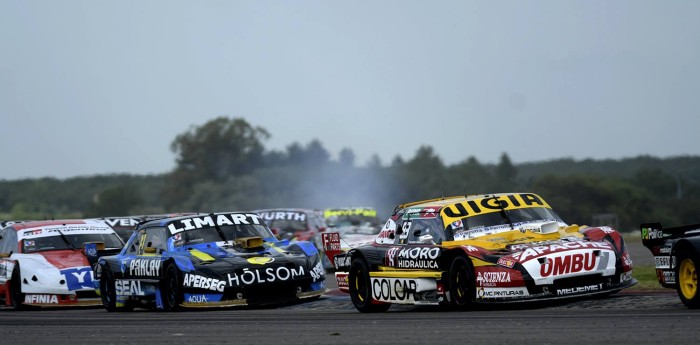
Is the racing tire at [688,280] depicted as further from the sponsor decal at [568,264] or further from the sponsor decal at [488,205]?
the sponsor decal at [488,205]

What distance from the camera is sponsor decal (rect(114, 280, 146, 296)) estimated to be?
17.0 metres

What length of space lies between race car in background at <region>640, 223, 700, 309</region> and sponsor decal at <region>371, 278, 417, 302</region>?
8.80ft

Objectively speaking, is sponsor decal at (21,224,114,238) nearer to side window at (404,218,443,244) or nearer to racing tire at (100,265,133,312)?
racing tire at (100,265,133,312)

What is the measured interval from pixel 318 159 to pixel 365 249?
37.0 m

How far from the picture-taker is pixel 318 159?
51688mm

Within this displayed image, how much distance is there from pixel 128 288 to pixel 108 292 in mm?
768

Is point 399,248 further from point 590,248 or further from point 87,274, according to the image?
point 87,274

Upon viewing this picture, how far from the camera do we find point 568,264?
40.9 ft

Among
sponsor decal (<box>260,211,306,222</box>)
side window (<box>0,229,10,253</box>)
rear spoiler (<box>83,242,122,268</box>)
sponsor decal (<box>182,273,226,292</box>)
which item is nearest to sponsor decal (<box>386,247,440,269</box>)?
sponsor decal (<box>182,273,226,292</box>)

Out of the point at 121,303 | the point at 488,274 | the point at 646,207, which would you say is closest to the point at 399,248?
the point at 488,274

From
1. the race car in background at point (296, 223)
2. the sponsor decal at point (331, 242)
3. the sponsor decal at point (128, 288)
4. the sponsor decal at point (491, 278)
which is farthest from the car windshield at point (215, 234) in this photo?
the race car in background at point (296, 223)

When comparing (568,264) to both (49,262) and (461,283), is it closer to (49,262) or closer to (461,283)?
(461,283)

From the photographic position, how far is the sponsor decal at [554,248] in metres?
12.5

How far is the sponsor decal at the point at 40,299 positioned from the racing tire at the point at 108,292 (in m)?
0.76
